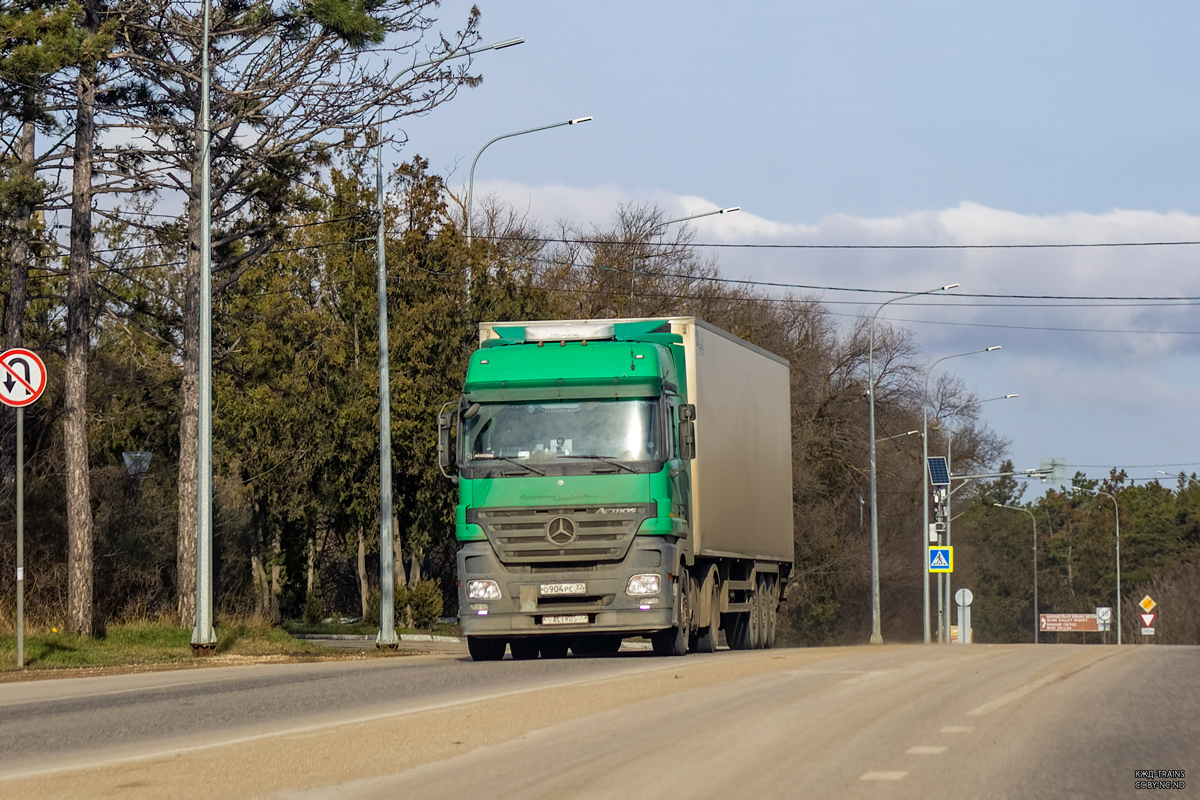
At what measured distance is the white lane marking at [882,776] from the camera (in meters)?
7.98

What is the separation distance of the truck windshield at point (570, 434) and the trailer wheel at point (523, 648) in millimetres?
3273

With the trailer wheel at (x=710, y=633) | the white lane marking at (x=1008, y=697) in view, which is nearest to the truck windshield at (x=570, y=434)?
the trailer wheel at (x=710, y=633)

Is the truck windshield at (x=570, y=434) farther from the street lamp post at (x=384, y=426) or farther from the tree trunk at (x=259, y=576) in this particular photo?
the tree trunk at (x=259, y=576)

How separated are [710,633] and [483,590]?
4094 mm

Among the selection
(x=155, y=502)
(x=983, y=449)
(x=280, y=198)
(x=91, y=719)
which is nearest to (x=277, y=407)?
(x=155, y=502)

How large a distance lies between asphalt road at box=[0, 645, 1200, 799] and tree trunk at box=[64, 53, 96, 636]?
8.73 meters

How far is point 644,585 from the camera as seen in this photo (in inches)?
718

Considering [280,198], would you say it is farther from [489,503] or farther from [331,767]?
[331,767]

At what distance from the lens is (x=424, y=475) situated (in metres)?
35.1

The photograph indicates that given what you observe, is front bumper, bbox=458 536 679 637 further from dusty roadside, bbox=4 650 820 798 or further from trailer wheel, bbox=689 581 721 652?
dusty roadside, bbox=4 650 820 798

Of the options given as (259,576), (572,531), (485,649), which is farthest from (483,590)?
(259,576)

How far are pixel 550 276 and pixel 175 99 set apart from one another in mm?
22522

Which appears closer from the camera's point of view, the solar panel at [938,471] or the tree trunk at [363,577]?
the tree trunk at [363,577]

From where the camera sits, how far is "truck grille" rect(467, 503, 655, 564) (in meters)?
18.2
